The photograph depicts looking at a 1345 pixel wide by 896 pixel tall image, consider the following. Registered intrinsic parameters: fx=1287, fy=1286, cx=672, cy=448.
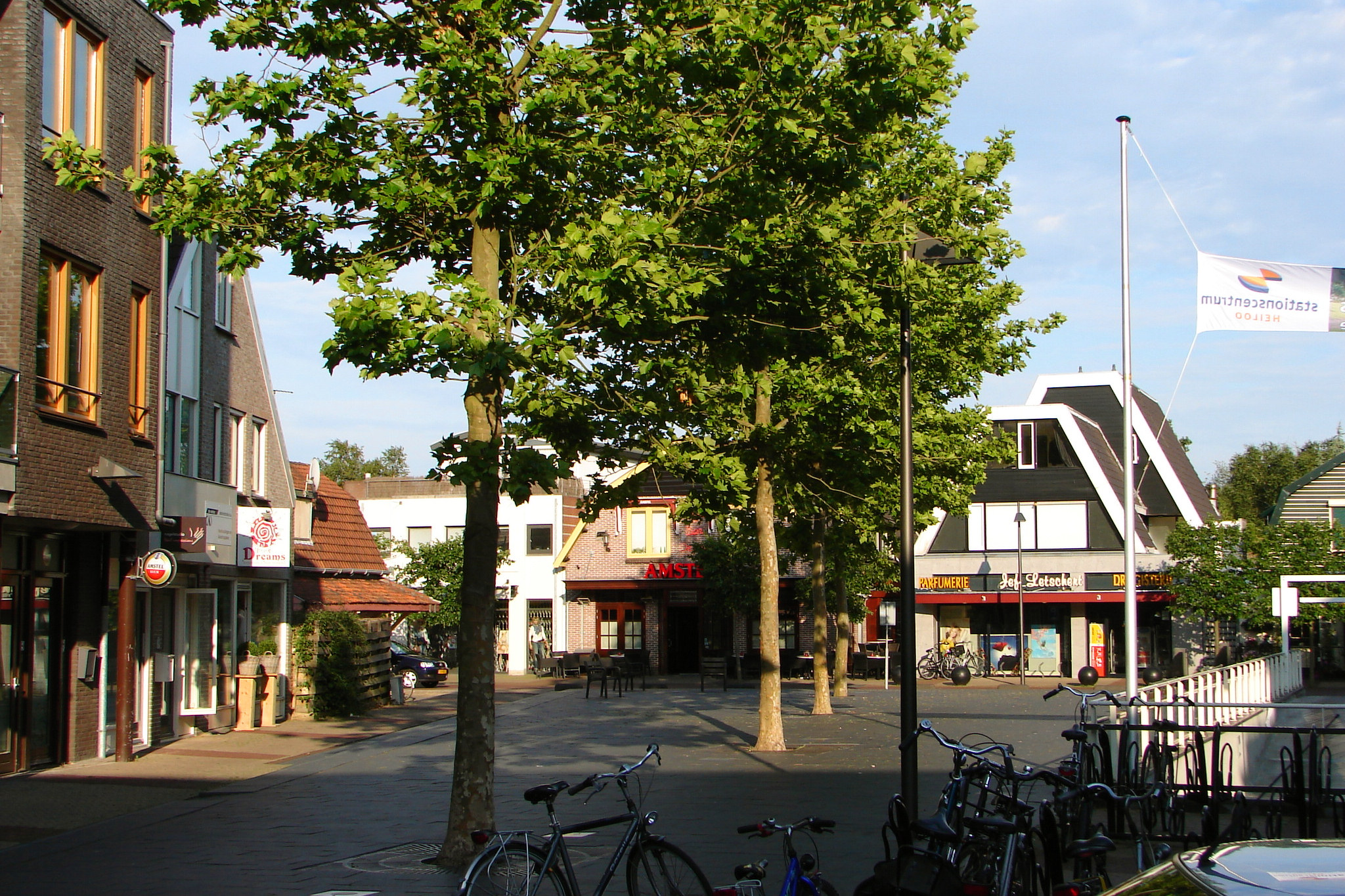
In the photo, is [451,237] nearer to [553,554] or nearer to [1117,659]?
[1117,659]

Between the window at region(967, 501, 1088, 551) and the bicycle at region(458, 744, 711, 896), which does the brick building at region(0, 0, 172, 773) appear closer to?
the bicycle at region(458, 744, 711, 896)

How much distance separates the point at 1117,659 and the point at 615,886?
35128 mm

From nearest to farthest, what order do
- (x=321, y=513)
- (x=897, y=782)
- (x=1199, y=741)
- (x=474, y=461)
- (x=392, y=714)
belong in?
(x=474, y=461), (x=1199, y=741), (x=897, y=782), (x=392, y=714), (x=321, y=513)

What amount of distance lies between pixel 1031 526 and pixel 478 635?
34551 mm

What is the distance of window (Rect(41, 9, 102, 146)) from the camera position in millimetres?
16406

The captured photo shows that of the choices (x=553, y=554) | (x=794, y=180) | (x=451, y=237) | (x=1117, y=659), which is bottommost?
(x=1117, y=659)

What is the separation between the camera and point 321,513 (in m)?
29.9

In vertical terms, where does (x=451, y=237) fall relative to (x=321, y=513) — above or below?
above

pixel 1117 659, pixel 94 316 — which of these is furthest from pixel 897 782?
pixel 1117 659

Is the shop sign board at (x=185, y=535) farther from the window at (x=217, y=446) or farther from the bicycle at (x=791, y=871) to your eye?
the bicycle at (x=791, y=871)

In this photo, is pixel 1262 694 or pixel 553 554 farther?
pixel 553 554

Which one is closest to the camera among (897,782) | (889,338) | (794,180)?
(794,180)

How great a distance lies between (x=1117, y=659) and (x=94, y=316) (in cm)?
3322

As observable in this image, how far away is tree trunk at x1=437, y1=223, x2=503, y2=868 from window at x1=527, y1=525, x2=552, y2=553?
38.8m
